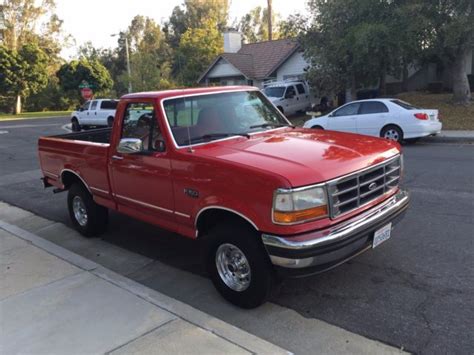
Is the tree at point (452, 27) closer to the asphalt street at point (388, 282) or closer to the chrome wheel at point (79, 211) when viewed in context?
the asphalt street at point (388, 282)

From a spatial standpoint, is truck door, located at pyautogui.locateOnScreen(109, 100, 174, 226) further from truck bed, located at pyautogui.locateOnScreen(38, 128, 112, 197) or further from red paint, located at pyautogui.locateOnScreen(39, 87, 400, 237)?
truck bed, located at pyautogui.locateOnScreen(38, 128, 112, 197)

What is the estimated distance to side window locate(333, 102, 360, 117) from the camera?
1426cm

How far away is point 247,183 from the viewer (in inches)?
145

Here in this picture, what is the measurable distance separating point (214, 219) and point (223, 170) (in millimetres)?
629

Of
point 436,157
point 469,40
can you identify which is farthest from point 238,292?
point 469,40

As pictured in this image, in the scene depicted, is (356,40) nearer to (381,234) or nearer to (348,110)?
(348,110)

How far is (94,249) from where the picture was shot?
592 cm

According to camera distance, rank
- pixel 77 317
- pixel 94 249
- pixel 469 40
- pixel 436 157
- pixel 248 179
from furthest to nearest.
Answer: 1. pixel 469 40
2. pixel 436 157
3. pixel 94 249
4. pixel 77 317
5. pixel 248 179

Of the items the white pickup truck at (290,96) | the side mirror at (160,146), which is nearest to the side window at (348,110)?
the white pickup truck at (290,96)

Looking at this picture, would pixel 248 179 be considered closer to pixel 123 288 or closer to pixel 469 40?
pixel 123 288

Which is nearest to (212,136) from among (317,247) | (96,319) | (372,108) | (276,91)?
(317,247)

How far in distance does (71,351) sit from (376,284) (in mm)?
2754

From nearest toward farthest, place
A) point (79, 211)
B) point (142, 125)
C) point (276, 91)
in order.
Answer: point (142, 125), point (79, 211), point (276, 91)

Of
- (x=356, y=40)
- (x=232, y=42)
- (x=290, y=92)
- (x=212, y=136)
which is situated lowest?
(x=212, y=136)
